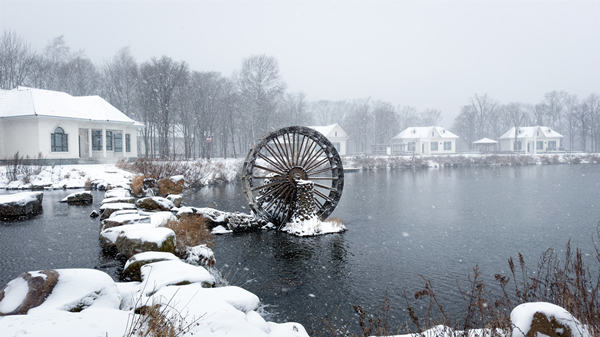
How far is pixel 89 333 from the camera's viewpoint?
327 cm

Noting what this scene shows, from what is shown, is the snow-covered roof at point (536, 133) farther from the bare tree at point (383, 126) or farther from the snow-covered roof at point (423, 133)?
the bare tree at point (383, 126)

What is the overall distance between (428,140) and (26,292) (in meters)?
61.8

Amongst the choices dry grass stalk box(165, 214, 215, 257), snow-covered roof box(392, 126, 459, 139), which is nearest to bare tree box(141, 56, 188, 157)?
dry grass stalk box(165, 214, 215, 257)

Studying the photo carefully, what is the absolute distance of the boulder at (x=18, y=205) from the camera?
12943mm

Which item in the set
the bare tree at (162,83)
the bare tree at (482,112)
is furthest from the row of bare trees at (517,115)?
the bare tree at (162,83)

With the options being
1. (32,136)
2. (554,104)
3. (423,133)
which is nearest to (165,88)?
(32,136)

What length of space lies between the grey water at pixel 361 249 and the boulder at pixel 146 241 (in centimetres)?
39

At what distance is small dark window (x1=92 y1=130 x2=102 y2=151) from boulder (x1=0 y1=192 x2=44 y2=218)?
17146mm

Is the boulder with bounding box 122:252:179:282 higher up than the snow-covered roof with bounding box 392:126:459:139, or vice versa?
the snow-covered roof with bounding box 392:126:459:139

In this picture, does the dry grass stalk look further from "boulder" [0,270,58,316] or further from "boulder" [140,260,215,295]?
"boulder" [0,270,58,316]

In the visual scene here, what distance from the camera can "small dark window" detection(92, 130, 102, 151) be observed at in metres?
29.8

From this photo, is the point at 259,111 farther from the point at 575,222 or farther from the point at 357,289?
the point at 357,289

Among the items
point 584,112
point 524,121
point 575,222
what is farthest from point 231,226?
point 524,121

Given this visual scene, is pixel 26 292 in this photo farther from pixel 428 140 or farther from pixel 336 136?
pixel 428 140
